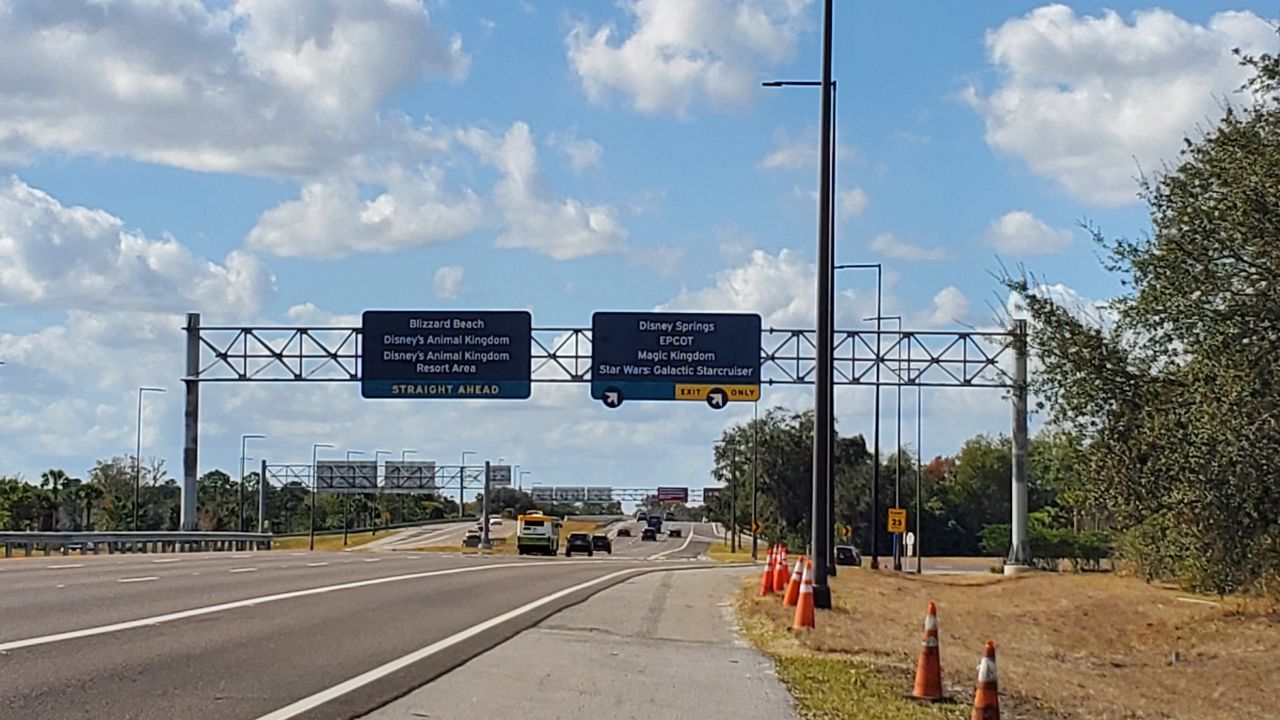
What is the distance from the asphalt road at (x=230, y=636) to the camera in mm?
11844

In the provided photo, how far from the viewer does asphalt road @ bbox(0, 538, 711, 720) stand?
11844 millimetres

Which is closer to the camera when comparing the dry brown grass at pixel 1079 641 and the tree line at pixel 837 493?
the dry brown grass at pixel 1079 641

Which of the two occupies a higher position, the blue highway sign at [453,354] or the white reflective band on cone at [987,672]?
the blue highway sign at [453,354]

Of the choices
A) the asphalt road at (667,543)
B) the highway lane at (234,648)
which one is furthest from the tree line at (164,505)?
the highway lane at (234,648)

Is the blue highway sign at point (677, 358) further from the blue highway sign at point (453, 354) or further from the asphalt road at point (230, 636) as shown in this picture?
the asphalt road at point (230, 636)

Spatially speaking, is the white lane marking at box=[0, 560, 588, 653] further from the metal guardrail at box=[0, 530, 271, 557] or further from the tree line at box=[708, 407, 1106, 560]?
the tree line at box=[708, 407, 1106, 560]

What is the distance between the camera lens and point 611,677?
14703 millimetres

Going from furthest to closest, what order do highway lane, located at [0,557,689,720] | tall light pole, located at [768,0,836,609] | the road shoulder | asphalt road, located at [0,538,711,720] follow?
tall light pole, located at [768,0,836,609], the road shoulder, asphalt road, located at [0,538,711,720], highway lane, located at [0,557,689,720]

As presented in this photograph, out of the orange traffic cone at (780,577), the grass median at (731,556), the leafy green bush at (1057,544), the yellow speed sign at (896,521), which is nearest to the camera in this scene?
the orange traffic cone at (780,577)

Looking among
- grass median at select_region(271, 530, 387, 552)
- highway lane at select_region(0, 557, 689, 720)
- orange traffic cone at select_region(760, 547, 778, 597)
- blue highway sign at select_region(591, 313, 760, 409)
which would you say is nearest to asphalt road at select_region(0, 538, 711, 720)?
highway lane at select_region(0, 557, 689, 720)

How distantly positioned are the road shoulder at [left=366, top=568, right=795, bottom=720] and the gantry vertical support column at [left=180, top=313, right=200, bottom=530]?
34.2 meters

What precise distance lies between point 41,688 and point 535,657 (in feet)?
17.6

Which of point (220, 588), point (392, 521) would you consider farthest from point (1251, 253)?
point (392, 521)

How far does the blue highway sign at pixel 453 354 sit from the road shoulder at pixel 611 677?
29.2 metres
